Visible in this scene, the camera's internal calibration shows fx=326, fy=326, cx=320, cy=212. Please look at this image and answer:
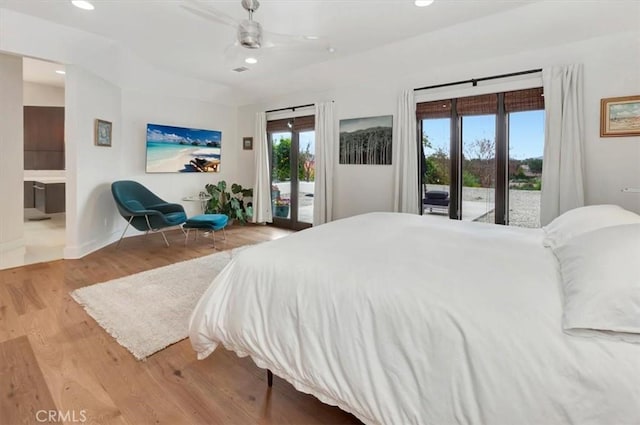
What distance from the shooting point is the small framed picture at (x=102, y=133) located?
4.47 metres

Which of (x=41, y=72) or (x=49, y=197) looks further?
(x=49, y=197)

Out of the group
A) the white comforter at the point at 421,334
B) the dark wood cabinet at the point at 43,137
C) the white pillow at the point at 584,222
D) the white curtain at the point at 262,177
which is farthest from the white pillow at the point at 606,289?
the dark wood cabinet at the point at 43,137

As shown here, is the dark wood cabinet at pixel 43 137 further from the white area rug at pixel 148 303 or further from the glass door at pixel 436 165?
the glass door at pixel 436 165

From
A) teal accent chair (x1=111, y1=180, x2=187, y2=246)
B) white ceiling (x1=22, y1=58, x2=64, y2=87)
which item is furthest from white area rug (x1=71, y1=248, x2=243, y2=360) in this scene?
white ceiling (x1=22, y1=58, x2=64, y2=87)

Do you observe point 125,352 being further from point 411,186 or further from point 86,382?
point 411,186

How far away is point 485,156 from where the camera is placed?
4.03 metres

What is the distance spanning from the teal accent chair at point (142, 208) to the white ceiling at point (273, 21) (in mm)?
1927

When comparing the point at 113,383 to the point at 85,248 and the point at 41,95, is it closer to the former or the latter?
the point at 85,248

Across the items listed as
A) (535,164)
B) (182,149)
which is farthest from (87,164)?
(535,164)

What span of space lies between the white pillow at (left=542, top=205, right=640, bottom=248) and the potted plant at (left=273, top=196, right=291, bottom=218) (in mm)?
4748

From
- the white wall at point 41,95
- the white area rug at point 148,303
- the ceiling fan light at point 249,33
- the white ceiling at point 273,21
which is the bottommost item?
the white area rug at point 148,303

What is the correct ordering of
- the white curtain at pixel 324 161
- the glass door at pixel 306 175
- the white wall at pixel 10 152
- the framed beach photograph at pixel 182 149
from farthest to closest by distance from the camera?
the glass door at pixel 306 175 → the framed beach photograph at pixel 182 149 → the white curtain at pixel 324 161 → the white wall at pixel 10 152

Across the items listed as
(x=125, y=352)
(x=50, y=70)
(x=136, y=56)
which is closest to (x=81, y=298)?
(x=125, y=352)

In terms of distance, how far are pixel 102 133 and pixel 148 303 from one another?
304 cm
